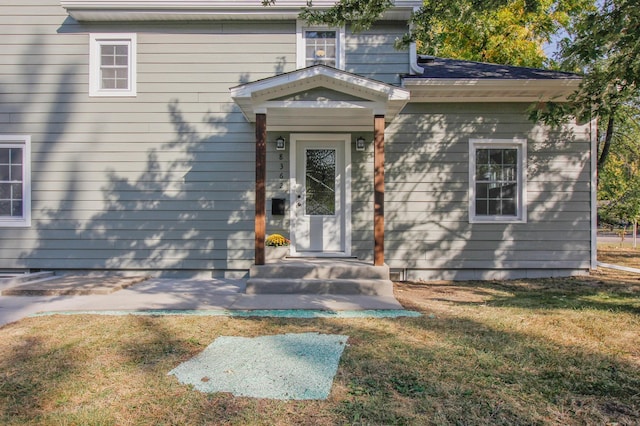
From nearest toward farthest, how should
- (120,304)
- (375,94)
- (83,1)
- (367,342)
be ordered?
(367,342) → (120,304) → (375,94) → (83,1)

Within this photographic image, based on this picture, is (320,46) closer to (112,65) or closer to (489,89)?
(489,89)

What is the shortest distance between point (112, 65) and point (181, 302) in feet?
15.3

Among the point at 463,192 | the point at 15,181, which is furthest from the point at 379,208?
the point at 15,181

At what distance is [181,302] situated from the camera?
5.38 m

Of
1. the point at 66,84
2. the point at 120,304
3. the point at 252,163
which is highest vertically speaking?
the point at 66,84

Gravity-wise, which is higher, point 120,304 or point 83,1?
point 83,1

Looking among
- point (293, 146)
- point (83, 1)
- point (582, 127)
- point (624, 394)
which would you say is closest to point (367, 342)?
point (624, 394)

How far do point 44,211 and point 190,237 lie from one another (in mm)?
2618

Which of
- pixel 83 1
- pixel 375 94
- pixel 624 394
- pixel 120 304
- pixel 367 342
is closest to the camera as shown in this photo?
pixel 624 394

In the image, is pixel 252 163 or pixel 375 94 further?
pixel 252 163

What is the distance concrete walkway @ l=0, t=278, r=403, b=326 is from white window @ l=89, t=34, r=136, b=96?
11.8ft

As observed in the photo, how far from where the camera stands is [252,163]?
23.7ft

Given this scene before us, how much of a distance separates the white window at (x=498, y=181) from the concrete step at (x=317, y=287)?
2769 mm

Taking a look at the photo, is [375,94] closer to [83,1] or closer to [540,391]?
[540,391]
